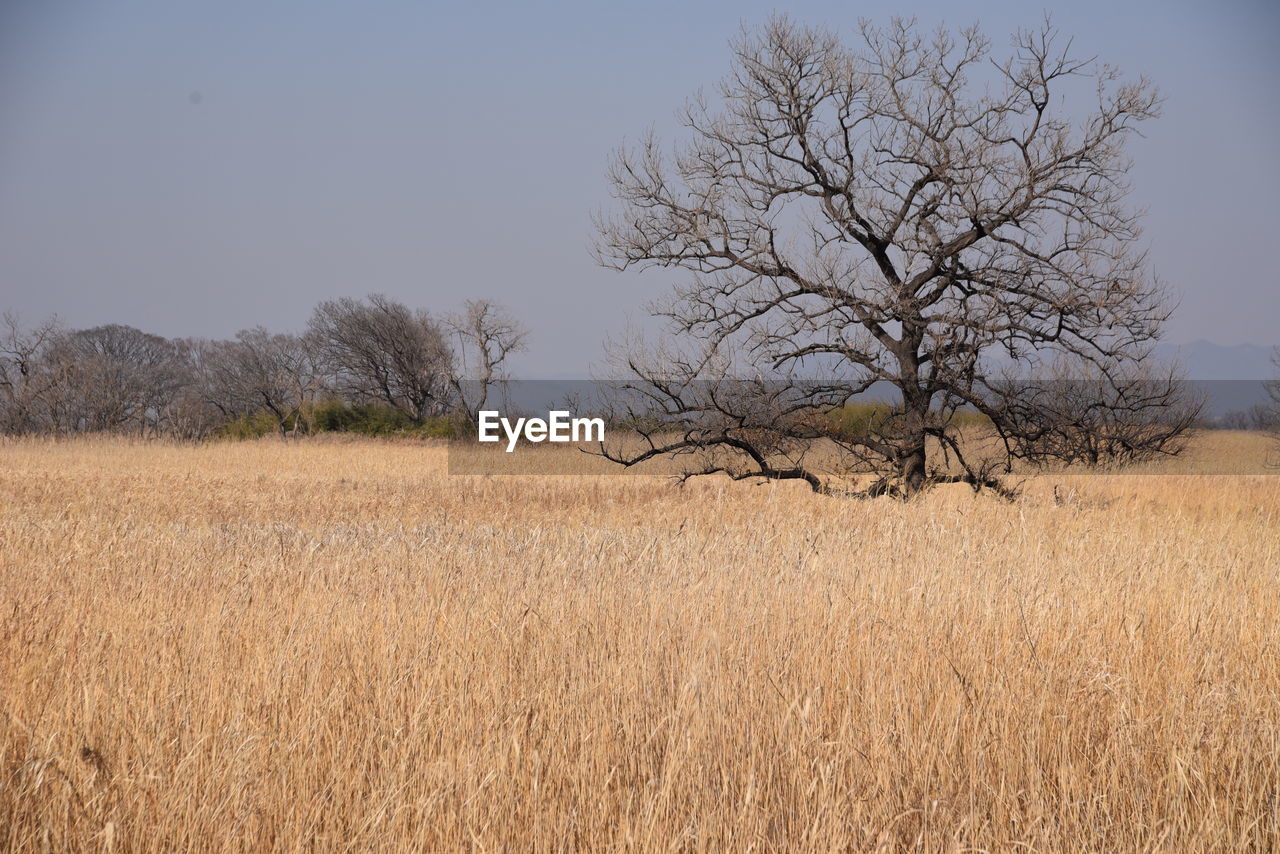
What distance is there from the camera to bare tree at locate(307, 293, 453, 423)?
5488cm

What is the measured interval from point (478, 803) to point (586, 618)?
186 cm

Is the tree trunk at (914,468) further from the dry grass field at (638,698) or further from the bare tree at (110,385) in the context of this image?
the bare tree at (110,385)

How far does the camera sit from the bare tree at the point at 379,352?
5488cm

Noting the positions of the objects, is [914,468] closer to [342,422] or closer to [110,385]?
[342,422]

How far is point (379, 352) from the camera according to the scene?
56250 mm

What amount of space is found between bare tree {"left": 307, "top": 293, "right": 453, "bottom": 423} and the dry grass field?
49.1 metres

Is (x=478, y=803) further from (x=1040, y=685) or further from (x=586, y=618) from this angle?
(x=1040, y=685)

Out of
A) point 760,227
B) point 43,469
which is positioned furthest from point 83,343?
point 760,227

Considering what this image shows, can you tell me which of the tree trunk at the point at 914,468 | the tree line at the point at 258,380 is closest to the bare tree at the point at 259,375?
the tree line at the point at 258,380

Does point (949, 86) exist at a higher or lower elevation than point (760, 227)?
higher

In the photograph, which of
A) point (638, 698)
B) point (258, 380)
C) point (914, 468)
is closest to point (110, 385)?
point (258, 380)

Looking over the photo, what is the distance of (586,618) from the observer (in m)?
4.59

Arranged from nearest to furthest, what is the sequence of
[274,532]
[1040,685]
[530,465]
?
1. [1040,685]
2. [274,532]
3. [530,465]

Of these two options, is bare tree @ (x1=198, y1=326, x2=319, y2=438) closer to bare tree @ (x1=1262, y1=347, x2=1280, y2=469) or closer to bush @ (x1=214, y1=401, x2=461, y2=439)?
bush @ (x1=214, y1=401, x2=461, y2=439)
